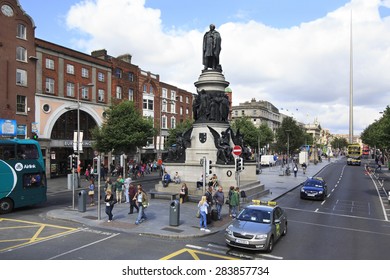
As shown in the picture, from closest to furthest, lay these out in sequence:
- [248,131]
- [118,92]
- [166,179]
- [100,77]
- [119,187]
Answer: [119,187] → [166,179] → [100,77] → [118,92] → [248,131]

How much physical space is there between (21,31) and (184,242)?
1306 inches

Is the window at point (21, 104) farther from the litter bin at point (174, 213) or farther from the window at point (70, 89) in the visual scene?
the litter bin at point (174, 213)

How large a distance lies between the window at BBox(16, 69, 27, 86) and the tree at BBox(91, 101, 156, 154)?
9.14 meters

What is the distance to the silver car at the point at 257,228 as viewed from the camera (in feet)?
35.4

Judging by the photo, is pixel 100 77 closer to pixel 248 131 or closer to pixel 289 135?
pixel 248 131

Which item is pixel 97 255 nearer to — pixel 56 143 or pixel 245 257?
pixel 245 257

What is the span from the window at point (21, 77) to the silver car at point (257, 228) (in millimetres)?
31516

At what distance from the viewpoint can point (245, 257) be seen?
1075 centimetres

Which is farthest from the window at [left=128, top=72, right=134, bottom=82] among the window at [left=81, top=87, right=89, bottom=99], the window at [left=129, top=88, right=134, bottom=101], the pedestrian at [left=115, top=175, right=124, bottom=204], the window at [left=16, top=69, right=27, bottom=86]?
the pedestrian at [left=115, top=175, right=124, bottom=204]

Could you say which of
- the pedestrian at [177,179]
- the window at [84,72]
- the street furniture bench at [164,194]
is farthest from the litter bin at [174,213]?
the window at [84,72]

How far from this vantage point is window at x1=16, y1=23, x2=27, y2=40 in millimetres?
34281

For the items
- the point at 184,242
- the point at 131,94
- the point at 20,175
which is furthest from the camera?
the point at 131,94

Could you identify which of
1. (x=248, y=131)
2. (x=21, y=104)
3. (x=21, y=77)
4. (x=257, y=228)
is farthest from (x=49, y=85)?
(x=248, y=131)

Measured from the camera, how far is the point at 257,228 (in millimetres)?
11297
